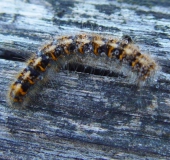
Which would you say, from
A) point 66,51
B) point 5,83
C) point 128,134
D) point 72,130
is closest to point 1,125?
point 5,83

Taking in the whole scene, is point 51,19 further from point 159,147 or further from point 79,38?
point 159,147

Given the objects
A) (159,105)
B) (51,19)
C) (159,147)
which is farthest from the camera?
(51,19)

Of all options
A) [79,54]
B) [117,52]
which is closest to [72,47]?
[79,54]

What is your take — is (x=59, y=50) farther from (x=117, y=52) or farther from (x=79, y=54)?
(x=117, y=52)

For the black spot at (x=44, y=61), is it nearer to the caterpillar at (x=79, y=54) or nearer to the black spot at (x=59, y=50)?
the caterpillar at (x=79, y=54)

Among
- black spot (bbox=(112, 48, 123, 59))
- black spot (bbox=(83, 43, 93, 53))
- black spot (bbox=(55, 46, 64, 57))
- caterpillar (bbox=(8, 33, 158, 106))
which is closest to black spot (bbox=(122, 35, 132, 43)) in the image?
caterpillar (bbox=(8, 33, 158, 106))
